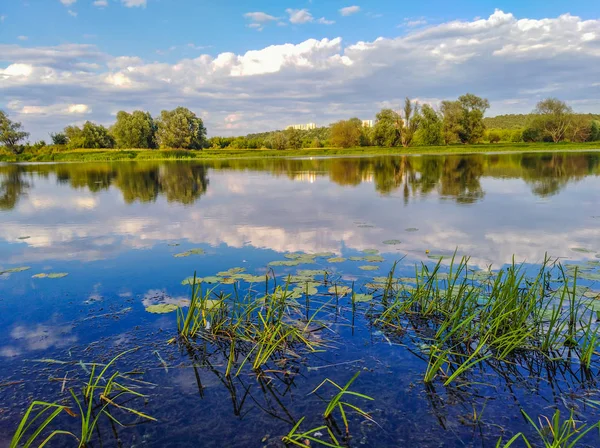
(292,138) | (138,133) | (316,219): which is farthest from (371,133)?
(316,219)

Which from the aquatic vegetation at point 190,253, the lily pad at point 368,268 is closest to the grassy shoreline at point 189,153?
the aquatic vegetation at point 190,253

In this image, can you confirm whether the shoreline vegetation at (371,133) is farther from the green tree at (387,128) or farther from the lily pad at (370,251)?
the lily pad at (370,251)

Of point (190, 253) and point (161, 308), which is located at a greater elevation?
point (190, 253)

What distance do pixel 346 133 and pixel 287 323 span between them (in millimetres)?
83738

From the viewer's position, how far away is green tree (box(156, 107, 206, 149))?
264ft

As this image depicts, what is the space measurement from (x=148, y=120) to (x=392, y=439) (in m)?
89.2

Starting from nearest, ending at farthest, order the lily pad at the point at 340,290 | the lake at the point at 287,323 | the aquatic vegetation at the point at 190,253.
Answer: the lake at the point at 287,323 → the lily pad at the point at 340,290 → the aquatic vegetation at the point at 190,253

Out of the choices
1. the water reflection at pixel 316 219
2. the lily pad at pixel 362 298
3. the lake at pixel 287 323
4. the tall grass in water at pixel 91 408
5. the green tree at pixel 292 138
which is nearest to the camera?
the tall grass in water at pixel 91 408

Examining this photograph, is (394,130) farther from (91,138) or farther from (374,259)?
(374,259)

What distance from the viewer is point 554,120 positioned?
77.3 meters

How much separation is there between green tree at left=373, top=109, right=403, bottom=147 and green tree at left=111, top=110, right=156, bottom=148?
44.7 meters

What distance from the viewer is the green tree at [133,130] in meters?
79.8

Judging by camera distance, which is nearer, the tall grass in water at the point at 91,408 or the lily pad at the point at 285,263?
the tall grass in water at the point at 91,408

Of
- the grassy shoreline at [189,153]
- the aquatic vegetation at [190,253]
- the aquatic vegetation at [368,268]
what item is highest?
the grassy shoreline at [189,153]
